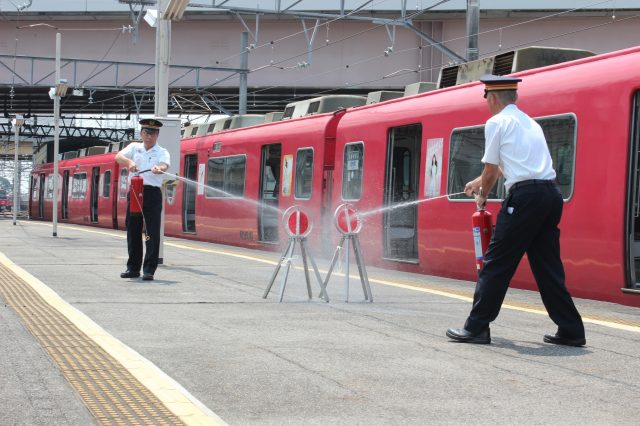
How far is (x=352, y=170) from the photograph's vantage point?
1720 cm

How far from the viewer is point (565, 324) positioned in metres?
7.23

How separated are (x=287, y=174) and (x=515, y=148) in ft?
42.8

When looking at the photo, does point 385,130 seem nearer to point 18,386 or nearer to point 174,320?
point 174,320

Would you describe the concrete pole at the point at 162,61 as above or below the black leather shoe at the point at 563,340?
above

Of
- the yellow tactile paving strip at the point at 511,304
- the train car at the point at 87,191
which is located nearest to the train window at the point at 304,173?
the yellow tactile paving strip at the point at 511,304

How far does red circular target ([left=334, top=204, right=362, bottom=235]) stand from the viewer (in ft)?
33.2

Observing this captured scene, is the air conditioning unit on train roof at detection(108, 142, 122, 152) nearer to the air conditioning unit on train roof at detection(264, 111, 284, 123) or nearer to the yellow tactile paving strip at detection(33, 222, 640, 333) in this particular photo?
the air conditioning unit on train roof at detection(264, 111, 284, 123)

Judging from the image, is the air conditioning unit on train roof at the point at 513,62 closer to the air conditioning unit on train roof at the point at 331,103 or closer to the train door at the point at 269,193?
the air conditioning unit on train roof at the point at 331,103

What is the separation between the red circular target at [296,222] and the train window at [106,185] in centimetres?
2534

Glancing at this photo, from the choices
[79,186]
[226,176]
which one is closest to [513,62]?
[226,176]

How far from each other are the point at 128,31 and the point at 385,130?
20.9 meters

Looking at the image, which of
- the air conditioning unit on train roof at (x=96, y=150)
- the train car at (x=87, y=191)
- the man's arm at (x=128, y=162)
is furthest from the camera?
the air conditioning unit on train roof at (x=96, y=150)

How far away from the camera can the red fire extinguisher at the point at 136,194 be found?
40.6 ft

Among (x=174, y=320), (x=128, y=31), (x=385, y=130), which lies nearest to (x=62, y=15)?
(x=128, y=31)
